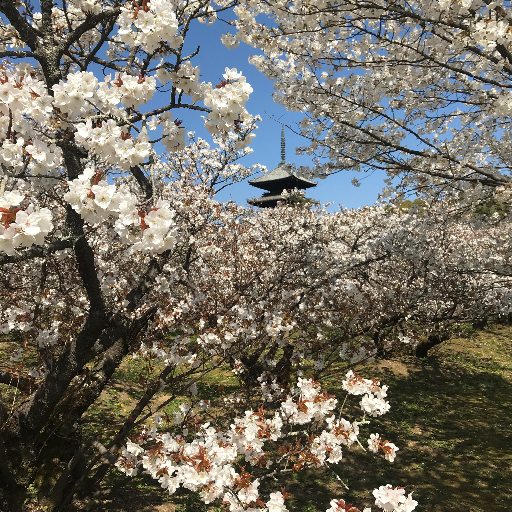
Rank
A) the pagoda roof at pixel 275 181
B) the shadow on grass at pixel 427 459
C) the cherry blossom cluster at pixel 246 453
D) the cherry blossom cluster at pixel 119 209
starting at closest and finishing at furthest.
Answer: the cherry blossom cluster at pixel 119 209, the cherry blossom cluster at pixel 246 453, the shadow on grass at pixel 427 459, the pagoda roof at pixel 275 181

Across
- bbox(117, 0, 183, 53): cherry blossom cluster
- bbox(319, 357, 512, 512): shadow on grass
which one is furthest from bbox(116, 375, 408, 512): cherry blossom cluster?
bbox(117, 0, 183, 53): cherry blossom cluster

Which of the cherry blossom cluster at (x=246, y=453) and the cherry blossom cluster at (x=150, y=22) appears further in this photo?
the cherry blossom cluster at (x=246, y=453)

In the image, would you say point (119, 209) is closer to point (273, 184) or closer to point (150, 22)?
point (150, 22)

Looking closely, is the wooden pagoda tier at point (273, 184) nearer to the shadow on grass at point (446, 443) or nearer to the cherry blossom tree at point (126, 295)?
the shadow on grass at point (446, 443)

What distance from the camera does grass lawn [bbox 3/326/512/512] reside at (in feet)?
16.0

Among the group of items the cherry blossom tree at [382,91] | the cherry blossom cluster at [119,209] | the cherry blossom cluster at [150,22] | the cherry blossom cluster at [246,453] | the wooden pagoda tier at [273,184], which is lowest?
the cherry blossom cluster at [246,453]

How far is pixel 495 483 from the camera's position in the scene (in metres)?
5.51

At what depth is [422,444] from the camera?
267 inches

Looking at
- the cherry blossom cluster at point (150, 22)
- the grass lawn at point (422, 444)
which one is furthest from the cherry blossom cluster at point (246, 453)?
the cherry blossom cluster at point (150, 22)

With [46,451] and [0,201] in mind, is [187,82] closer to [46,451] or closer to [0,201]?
[0,201]

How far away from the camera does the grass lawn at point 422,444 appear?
4.88 meters

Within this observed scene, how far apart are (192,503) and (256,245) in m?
5.90

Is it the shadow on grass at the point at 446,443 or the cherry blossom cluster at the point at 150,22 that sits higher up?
the cherry blossom cluster at the point at 150,22

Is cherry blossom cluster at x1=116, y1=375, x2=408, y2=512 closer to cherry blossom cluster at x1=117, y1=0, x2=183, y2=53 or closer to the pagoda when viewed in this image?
cherry blossom cluster at x1=117, y1=0, x2=183, y2=53
